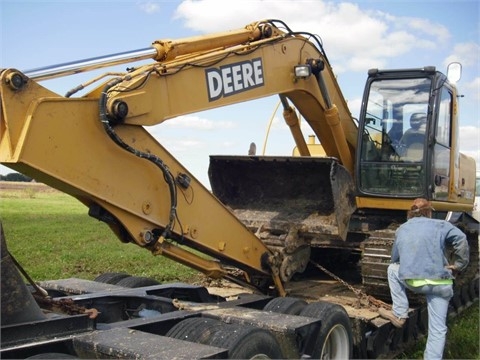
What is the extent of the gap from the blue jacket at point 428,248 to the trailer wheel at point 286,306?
114cm

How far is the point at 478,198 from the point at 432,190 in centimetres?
674

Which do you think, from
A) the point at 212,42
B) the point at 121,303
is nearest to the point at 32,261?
the point at 121,303

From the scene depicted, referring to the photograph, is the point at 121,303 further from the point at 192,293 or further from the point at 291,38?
the point at 291,38

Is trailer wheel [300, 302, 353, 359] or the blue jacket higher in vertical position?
the blue jacket

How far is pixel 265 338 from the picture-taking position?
4.52 m

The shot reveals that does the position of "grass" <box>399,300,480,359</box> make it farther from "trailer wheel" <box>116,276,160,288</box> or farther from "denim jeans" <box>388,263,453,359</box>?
"trailer wheel" <box>116,276,160,288</box>

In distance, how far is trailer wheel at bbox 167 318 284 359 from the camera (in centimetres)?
426

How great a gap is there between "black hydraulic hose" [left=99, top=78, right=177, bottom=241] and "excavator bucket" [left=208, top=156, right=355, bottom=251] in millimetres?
1951

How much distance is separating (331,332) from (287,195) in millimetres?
2416

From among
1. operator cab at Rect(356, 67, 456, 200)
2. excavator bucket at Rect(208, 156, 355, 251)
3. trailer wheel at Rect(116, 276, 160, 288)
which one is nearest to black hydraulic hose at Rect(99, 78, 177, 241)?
trailer wheel at Rect(116, 276, 160, 288)

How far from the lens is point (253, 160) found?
7.49 metres

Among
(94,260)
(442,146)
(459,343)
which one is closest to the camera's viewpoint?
(459,343)

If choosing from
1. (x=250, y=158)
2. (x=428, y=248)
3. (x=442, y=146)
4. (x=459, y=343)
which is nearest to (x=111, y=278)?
(x=250, y=158)

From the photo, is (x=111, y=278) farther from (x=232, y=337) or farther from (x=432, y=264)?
(x=432, y=264)
